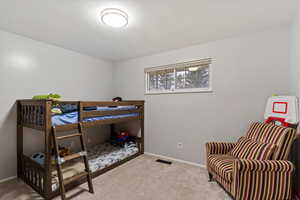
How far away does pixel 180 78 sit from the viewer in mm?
2973

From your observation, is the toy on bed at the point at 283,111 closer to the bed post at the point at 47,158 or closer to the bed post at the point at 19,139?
the bed post at the point at 47,158

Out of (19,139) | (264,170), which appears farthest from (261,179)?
(19,139)

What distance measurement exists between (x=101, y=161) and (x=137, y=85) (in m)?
1.82

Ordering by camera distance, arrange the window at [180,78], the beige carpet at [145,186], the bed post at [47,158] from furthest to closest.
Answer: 1. the window at [180,78]
2. the beige carpet at [145,186]
3. the bed post at [47,158]

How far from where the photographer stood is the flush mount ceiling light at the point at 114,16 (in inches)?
65.7

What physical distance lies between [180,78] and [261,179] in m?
2.05

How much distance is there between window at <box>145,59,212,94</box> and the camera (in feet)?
8.87

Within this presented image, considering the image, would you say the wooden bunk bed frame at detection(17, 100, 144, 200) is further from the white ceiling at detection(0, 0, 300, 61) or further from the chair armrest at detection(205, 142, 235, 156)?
the chair armrest at detection(205, 142, 235, 156)

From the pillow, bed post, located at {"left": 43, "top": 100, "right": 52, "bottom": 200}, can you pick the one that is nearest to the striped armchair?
the pillow

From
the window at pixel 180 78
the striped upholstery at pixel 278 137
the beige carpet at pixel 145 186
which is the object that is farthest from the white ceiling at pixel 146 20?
the beige carpet at pixel 145 186

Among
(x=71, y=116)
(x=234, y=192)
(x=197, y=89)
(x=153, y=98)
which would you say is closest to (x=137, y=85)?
(x=153, y=98)

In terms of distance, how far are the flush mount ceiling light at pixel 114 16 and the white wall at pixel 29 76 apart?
158 cm

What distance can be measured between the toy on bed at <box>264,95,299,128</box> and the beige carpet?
1.18 meters

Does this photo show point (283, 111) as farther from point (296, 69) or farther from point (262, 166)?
point (262, 166)
